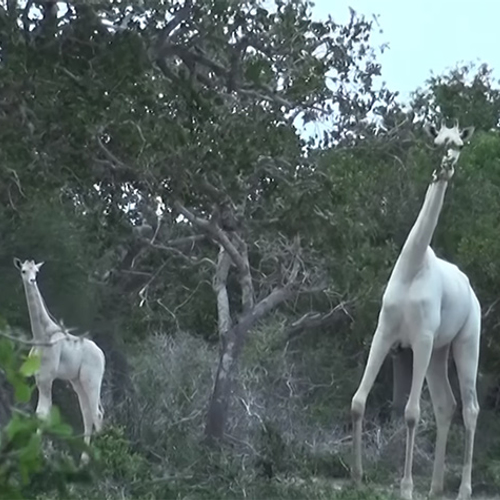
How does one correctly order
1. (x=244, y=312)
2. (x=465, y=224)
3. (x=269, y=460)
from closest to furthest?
(x=269, y=460) → (x=244, y=312) → (x=465, y=224)

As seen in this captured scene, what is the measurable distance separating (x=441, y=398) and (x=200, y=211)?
2864 millimetres

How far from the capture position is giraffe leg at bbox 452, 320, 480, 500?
537 inches

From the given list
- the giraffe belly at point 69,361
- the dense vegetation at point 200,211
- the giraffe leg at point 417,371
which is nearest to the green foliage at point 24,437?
the dense vegetation at point 200,211

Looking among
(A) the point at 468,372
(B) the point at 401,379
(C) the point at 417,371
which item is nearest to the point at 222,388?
(A) the point at 468,372

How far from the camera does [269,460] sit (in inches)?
564

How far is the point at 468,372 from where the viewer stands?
45.7 ft

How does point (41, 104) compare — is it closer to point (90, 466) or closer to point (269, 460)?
point (269, 460)

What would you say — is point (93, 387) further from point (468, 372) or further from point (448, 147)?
point (448, 147)

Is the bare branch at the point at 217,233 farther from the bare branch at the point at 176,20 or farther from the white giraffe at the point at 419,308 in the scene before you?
the white giraffe at the point at 419,308

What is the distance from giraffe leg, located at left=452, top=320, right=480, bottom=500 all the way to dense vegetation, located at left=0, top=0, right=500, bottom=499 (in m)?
1.22

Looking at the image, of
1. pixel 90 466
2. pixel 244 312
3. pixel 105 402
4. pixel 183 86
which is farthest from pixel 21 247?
pixel 90 466

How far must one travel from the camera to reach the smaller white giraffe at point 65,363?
1583cm

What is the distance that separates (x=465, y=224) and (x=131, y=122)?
12.2 metres

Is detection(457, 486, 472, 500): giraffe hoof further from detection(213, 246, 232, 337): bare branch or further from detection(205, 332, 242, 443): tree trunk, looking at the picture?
detection(213, 246, 232, 337): bare branch
